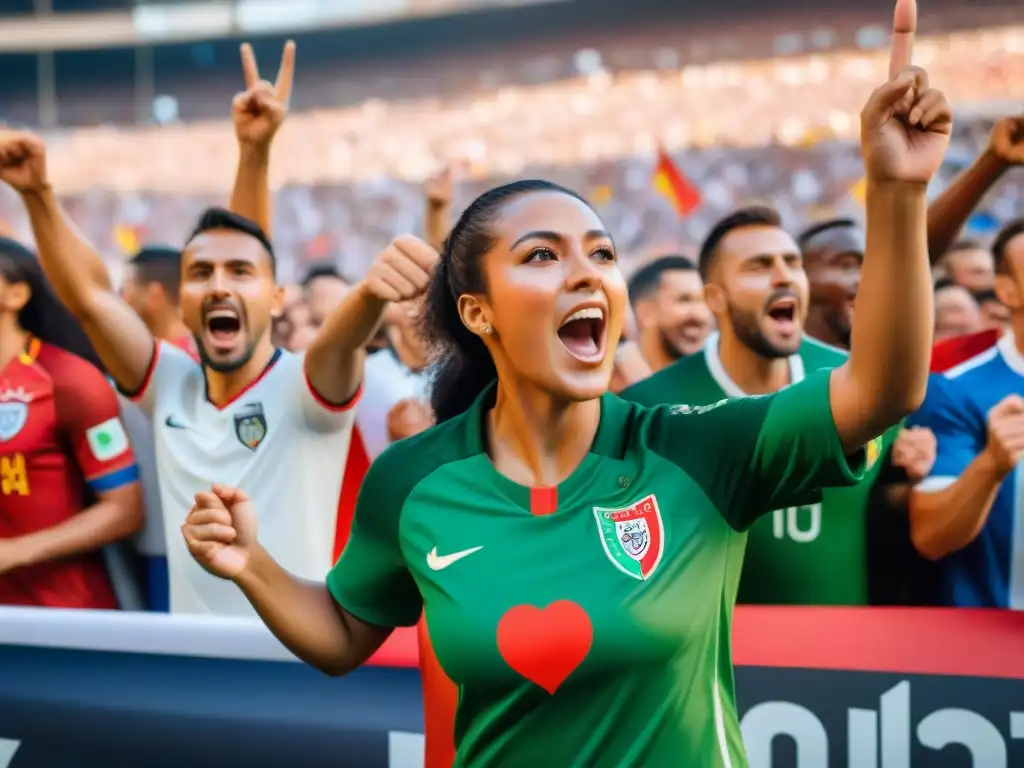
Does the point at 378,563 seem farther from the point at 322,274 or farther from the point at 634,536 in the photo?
the point at 322,274

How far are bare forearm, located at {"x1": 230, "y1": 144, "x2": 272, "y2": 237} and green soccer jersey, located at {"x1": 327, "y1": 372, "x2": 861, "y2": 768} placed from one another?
6.08 ft

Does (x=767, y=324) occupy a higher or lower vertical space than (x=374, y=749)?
higher

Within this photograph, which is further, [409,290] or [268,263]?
[268,263]

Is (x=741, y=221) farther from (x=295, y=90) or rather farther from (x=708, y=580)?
(x=295, y=90)

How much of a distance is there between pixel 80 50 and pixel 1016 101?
15.3 m

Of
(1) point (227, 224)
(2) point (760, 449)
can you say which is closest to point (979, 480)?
(2) point (760, 449)

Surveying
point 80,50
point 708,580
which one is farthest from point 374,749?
point 80,50

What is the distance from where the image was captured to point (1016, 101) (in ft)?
48.1

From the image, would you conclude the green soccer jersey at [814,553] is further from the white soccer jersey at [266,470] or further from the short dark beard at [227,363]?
the short dark beard at [227,363]

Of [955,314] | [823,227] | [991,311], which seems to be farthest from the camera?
[991,311]

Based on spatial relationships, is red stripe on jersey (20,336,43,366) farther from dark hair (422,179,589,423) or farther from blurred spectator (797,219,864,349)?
blurred spectator (797,219,864,349)

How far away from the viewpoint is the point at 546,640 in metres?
1.46

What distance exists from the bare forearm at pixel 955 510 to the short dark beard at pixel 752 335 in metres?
0.50

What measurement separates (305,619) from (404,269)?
2.77 ft
